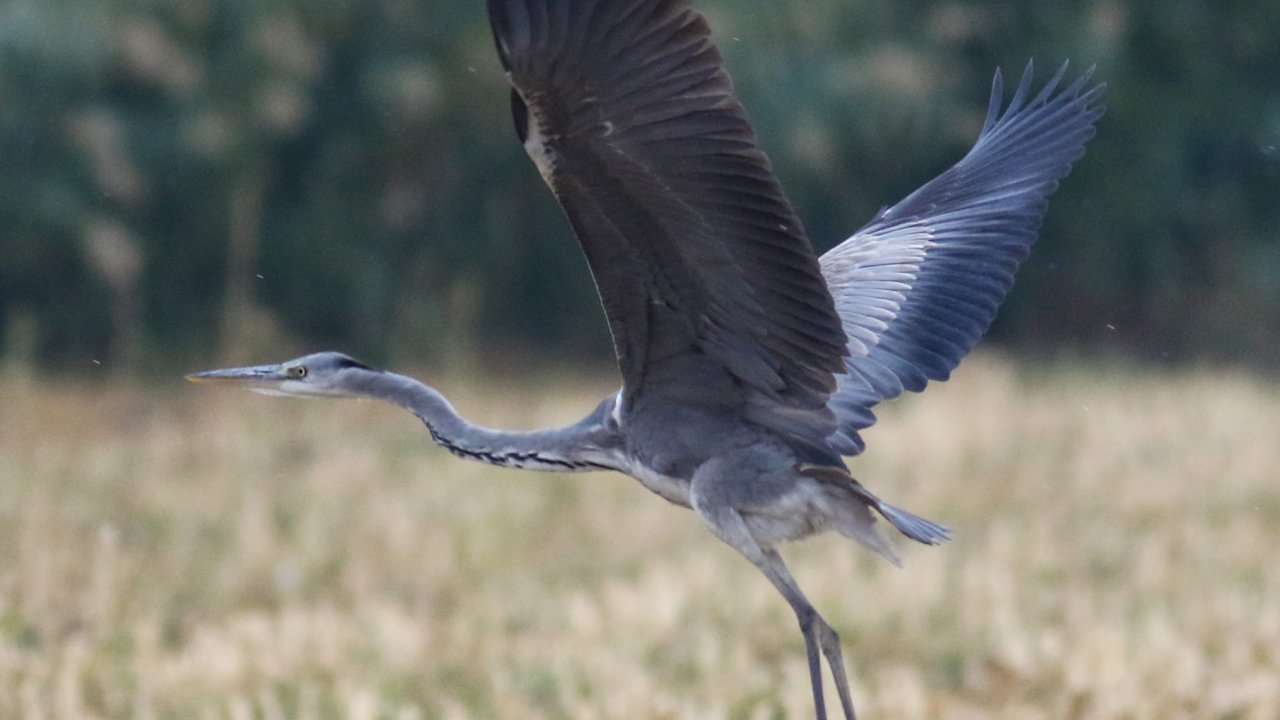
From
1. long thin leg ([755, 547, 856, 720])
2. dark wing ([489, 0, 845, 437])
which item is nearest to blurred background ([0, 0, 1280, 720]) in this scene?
long thin leg ([755, 547, 856, 720])

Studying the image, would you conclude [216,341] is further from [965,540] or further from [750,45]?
[965,540]

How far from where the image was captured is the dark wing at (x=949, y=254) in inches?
181

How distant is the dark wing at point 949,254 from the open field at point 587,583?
126cm

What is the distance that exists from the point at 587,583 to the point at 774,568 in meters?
3.76

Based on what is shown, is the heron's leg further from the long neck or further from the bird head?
the bird head

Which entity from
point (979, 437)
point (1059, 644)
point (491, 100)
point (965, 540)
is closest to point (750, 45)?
point (491, 100)

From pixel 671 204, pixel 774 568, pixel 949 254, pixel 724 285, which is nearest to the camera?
pixel 671 204

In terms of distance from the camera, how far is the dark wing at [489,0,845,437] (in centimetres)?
337

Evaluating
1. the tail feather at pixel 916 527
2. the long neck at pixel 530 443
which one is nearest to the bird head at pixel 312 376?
the long neck at pixel 530 443

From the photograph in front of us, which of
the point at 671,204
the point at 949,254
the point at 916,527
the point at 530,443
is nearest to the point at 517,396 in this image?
the point at 949,254

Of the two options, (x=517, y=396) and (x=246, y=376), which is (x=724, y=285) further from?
(x=517, y=396)

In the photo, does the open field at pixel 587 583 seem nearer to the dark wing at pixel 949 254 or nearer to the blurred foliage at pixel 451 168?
the dark wing at pixel 949 254

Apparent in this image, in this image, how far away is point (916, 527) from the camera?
13.4 ft

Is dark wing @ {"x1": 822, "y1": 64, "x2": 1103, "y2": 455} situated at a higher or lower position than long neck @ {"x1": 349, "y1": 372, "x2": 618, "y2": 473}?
higher
